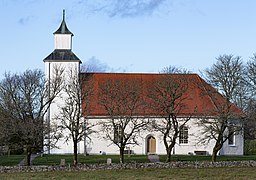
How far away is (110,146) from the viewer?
50000 mm

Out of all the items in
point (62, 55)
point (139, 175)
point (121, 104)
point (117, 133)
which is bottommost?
point (139, 175)

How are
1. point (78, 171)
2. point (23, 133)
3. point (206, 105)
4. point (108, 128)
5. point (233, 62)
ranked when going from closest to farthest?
point (78, 171)
point (23, 133)
point (233, 62)
point (108, 128)
point (206, 105)

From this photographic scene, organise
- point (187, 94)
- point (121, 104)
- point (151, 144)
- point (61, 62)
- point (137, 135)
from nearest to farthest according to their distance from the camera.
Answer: point (121, 104) < point (137, 135) < point (187, 94) < point (151, 144) < point (61, 62)

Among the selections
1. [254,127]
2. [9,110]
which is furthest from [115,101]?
[254,127]

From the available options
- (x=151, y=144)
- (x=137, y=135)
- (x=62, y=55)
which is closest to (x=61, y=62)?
(x=62, y=55)

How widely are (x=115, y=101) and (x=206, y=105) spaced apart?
11.1 meters

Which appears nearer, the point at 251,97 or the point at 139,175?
the point at 139,175

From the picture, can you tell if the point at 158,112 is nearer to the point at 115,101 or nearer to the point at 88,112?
the point at 115,101

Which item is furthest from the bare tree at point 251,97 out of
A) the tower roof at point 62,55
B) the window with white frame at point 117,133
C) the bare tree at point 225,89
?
the tower roof at point 62,55

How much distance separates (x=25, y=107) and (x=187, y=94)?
19737mm

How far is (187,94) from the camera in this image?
50.2m

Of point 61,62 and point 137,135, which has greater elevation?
point 61,62

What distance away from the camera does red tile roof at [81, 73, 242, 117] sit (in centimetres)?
3969

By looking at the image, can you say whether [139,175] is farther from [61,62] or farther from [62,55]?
[62,55]
